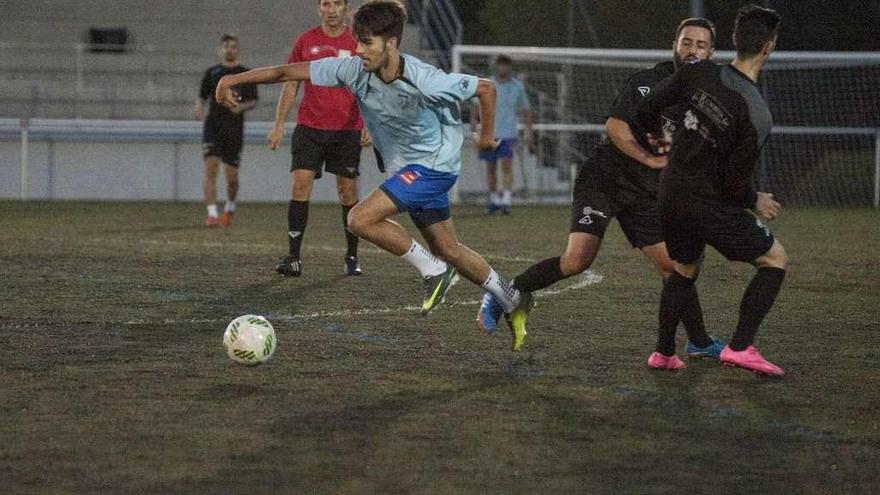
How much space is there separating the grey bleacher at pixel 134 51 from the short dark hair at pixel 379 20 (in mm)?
18673

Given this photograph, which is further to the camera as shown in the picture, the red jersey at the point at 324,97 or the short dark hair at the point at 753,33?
the red jersey at the point at 324,97

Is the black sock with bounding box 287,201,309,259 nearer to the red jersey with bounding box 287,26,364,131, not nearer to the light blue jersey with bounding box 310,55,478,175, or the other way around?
the red jersey with bounding box 287,26,364,131

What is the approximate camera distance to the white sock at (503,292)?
6.63 m

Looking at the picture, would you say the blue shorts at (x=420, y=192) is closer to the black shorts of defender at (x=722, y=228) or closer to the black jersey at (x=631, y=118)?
the black jersey at (x=631, y=118)

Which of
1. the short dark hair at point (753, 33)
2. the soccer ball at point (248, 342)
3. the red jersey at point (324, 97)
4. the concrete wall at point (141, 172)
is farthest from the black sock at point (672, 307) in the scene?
the concrete wall at point (141, 172)

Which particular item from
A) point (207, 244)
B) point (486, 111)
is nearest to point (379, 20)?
point (486, 111)

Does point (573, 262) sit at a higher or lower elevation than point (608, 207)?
lower

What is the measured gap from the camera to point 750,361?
19.4 feet

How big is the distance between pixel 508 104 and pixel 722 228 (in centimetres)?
1382

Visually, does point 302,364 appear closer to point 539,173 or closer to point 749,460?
point 749,460

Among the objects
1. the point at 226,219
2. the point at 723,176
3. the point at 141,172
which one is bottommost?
the point at 141,172

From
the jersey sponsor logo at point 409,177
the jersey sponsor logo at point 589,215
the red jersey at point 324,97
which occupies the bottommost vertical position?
the jersey sponsor logo at point 589,215

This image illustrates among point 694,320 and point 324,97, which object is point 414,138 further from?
point 324,97

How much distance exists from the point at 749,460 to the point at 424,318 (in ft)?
11.6
